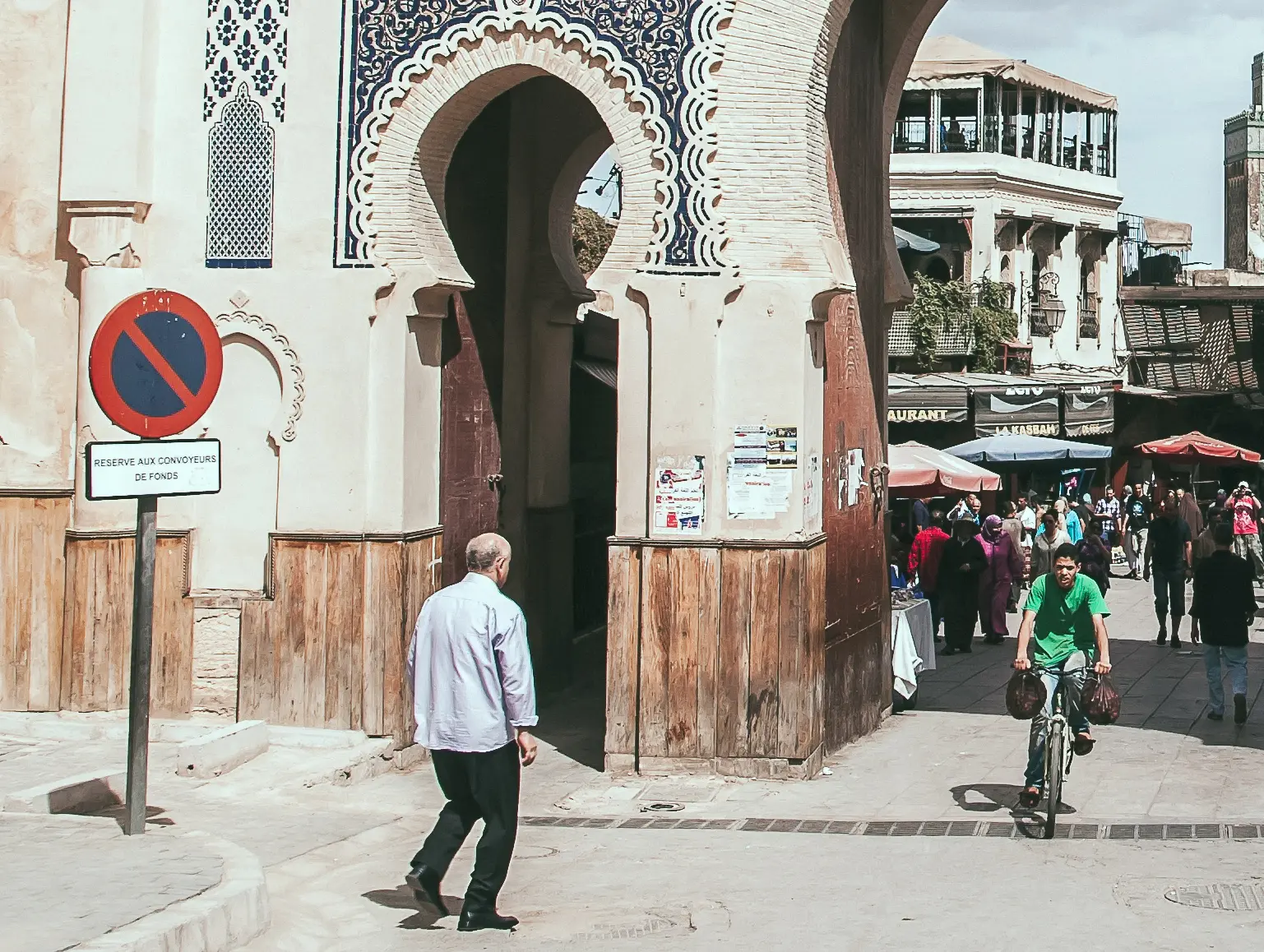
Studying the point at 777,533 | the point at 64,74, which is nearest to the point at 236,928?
the point at 777,533

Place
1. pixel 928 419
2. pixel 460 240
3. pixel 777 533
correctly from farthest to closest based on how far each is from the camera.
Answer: pixel 928 419 → pixel 460 240 → pixel 777 533

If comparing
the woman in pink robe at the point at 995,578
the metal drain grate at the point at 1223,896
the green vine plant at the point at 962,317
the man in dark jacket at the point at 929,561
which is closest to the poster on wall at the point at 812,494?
the metal drain grate at the point at 1223,896

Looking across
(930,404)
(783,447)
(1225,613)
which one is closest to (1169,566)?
(1225,613)

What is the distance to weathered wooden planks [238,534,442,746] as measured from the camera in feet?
33.8

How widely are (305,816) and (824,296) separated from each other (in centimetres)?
410

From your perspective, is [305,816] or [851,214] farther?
[851,214]

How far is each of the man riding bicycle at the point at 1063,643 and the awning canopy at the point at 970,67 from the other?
2562 centimetres

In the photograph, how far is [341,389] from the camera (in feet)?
33.8

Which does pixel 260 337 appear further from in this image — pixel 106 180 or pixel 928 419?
pixel 928 419

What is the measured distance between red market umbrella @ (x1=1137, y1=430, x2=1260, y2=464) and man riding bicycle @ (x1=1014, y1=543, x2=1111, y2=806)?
Result: 1803 cm

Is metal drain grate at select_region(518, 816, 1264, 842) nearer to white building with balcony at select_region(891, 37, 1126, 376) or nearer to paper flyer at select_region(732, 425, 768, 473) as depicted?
paper flyer at select_region(732, 425, 768, 473)

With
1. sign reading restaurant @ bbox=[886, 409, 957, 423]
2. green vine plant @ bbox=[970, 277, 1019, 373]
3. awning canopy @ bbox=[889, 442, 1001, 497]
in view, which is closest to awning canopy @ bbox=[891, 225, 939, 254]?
green vine plant @ bbox=[970, 277, 1019, 373]

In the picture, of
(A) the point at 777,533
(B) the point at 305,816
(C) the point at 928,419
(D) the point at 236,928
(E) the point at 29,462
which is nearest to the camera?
(D) the point at 236,928

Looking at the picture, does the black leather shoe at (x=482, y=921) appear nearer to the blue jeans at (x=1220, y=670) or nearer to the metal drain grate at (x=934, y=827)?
the metal drain grate at (x=934, y=827)
